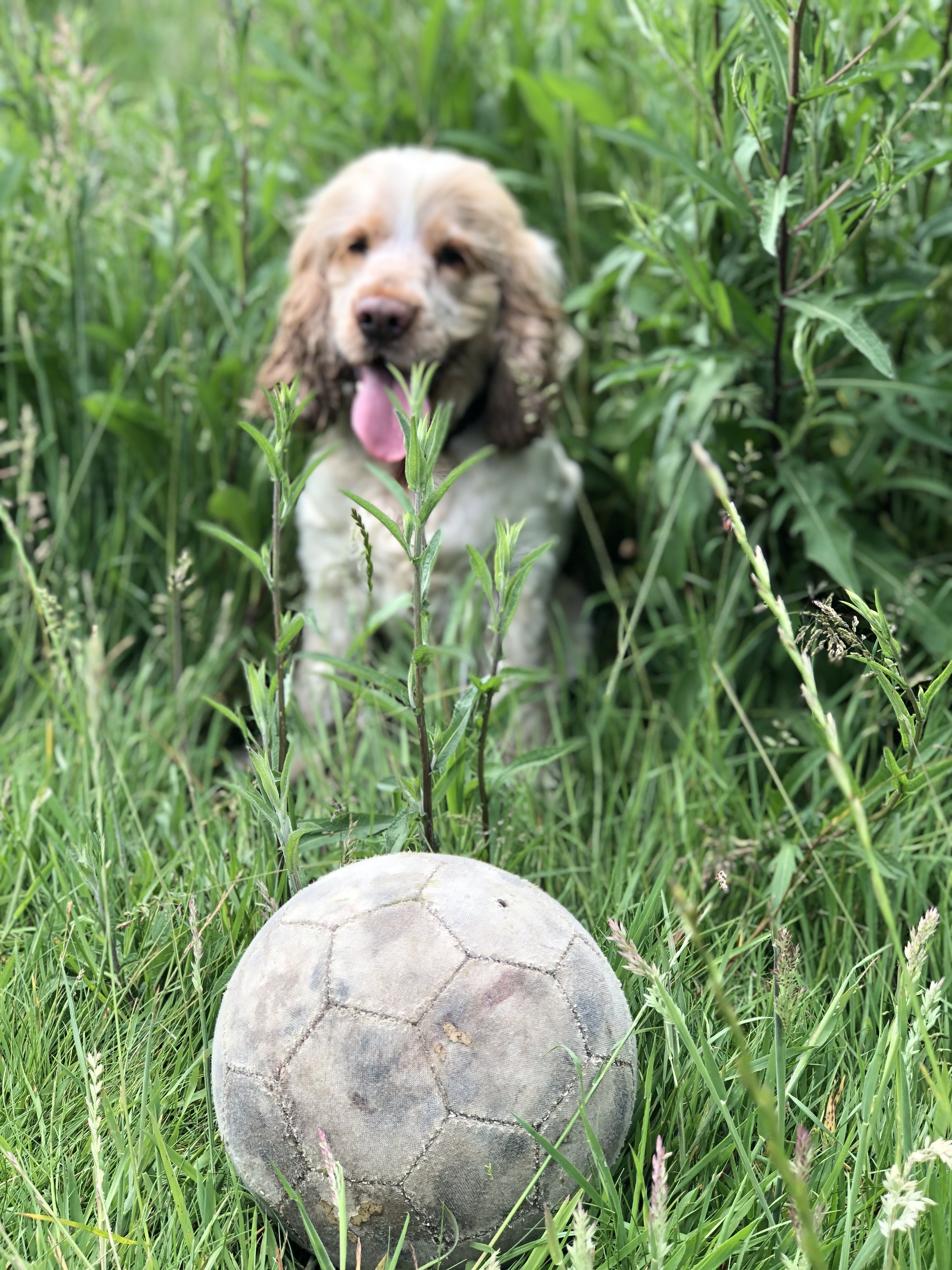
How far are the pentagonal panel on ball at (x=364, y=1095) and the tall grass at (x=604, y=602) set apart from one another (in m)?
0.21

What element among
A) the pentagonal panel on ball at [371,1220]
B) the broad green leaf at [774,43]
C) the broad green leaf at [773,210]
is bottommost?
the pentagonal panel on ball at [371,1220]

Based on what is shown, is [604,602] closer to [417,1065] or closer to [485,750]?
[485,750]

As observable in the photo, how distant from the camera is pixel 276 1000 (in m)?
1.51

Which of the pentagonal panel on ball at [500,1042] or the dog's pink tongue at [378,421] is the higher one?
the dog's pink tongue at [378,421]

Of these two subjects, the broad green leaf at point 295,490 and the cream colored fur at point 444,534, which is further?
the cream colored fur at point 444,534

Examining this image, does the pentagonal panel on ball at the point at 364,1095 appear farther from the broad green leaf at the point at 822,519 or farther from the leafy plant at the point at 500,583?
the broad green leaf at the point at 822,519

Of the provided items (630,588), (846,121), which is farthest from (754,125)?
Result: (630,588)

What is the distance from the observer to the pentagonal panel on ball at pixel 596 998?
153cm

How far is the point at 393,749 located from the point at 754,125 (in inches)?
53.3

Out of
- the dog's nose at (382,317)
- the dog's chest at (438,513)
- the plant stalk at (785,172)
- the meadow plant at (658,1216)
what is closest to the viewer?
the meadow plant at (658,1216)

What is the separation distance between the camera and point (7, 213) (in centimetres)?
343

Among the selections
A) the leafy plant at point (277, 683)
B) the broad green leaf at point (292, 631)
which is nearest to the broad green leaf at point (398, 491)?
the leafy plant at point (277, 683)

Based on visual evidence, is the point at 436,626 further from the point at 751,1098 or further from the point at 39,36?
the point at 39,36

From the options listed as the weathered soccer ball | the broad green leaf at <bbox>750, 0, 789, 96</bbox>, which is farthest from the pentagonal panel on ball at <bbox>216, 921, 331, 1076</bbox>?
the broad green leaf at <bbox>750, 0, 789, 96</bbox>
